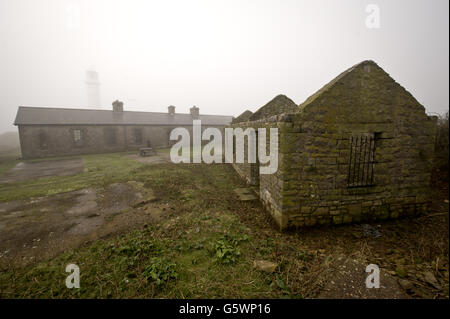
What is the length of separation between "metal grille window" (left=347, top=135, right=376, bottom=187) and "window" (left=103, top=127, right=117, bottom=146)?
90.9 feet

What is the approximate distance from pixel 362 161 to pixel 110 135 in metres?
28.2

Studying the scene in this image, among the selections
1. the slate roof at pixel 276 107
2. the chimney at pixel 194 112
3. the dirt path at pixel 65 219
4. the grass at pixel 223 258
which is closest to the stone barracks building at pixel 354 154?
the grass at pixel 223 258

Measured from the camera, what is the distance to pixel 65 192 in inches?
321

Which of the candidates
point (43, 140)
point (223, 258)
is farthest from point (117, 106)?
point (223, 258)

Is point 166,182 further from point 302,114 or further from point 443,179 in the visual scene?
point 443,179

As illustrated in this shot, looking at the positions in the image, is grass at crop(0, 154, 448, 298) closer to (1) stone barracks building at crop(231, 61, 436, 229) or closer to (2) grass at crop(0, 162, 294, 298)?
(2) grass at crop(0, 162, 294, 298)

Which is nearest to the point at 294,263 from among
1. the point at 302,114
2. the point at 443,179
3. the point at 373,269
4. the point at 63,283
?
the point at 373,269

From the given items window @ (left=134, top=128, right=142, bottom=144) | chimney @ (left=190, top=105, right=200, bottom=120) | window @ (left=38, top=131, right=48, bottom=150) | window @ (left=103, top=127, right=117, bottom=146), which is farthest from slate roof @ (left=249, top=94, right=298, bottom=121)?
chimney @ (left=190, top=105, right=200, bottom=120)

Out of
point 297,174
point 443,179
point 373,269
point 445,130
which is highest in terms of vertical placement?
point 445,130

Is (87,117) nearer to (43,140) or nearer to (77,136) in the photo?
(77,136)

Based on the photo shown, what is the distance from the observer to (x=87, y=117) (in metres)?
24.4

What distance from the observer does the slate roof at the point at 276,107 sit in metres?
10.9

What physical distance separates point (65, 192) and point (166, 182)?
4422mm
